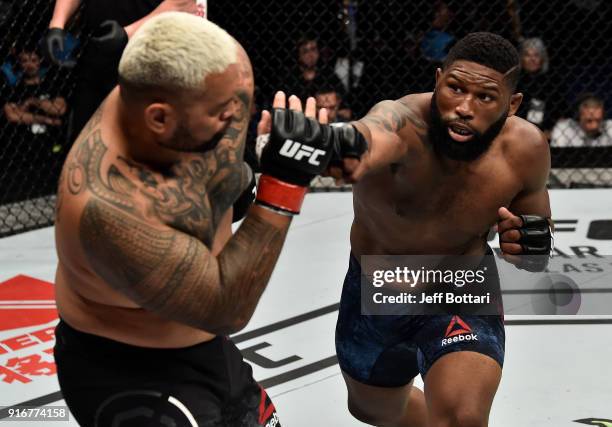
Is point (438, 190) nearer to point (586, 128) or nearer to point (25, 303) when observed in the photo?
point (25, 303)

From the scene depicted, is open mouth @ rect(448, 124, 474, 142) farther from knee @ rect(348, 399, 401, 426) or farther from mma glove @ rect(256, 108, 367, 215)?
knee @ rect(348, 399, 401, 426)

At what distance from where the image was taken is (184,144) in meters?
1.49

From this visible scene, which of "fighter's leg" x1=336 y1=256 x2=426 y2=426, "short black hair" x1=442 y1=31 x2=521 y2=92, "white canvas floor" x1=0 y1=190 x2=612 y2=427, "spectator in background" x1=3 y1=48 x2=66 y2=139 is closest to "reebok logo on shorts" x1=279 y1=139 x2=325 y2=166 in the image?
"short black hair" x1=442 y1=31 x2=521 y2=92

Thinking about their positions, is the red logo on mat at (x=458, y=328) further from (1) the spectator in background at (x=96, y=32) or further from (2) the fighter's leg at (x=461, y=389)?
(1) the spectator in background at (x=96, y=32)

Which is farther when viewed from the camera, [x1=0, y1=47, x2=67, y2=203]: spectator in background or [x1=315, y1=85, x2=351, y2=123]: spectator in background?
[x1=315, y1=85, x2=351, y2=123]: spectator in background

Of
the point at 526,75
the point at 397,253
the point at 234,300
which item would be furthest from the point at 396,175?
the point at 526,75

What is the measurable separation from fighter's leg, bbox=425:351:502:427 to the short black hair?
2.13 feet

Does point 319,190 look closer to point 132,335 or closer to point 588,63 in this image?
point 588,63

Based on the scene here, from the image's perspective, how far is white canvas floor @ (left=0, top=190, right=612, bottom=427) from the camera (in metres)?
2.79

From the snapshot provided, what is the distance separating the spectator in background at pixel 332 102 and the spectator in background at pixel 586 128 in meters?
1.23

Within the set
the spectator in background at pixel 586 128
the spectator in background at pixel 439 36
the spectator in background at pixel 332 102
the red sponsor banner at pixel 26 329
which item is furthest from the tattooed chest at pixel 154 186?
the spectator in background at pixel 586 128

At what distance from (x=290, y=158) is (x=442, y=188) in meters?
0.77

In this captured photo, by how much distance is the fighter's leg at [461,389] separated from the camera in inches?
79.0

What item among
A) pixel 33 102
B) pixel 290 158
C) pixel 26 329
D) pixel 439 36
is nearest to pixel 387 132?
pixel 290 158
